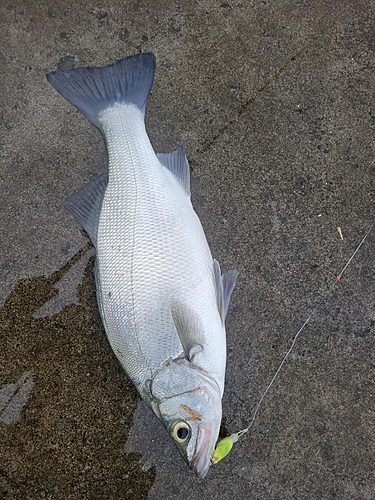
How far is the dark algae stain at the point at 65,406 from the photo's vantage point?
2461mm

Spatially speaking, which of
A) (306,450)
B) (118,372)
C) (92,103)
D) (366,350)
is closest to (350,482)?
(306,450)

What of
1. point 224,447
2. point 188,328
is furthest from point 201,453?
point 188,328

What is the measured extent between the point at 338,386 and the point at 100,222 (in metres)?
1.74

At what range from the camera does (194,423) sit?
→ 201 cm

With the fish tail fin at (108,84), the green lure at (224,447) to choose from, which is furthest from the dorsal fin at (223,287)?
the fish tail fin at (108,84)

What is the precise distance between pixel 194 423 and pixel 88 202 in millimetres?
1339

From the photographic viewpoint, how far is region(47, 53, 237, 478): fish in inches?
80.7

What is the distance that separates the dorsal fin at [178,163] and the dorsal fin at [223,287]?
1.82ft

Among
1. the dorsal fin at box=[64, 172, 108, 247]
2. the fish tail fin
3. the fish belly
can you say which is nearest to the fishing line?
the fish belly

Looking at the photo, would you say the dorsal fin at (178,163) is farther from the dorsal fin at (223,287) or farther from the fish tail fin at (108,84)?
the dorsal fin at (223,287)

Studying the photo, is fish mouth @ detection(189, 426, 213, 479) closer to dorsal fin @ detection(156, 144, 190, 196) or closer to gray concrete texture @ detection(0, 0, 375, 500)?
gray concrete texture @ detection(0, 0, 375, 500)

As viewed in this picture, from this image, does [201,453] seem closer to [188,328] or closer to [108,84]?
[188,328]

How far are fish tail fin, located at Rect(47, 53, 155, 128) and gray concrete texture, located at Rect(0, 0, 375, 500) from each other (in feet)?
1.02

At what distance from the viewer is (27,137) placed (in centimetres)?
282
